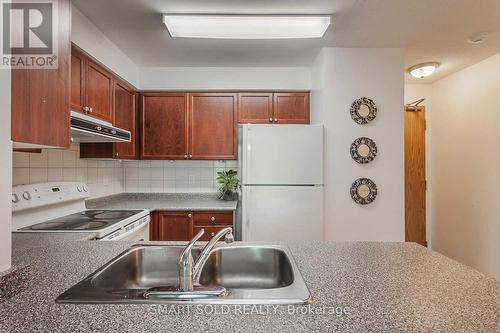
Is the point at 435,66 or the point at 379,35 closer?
the point at 379,35

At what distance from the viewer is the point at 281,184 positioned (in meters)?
2.34

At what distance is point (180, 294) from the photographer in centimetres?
77

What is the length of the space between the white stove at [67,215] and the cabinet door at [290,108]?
1.73 meters

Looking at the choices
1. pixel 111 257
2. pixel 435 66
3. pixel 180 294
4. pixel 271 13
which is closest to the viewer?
pixel 180 294

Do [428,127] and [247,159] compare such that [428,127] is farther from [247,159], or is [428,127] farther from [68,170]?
[68,170]

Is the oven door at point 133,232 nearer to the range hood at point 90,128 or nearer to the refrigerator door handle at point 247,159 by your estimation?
the range hood at point 90,128

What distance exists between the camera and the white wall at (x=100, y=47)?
1.85 meters

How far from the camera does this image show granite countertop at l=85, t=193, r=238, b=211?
2594mm

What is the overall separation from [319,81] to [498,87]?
1.75m

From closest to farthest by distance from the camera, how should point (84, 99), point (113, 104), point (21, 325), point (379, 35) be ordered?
point (21, 325) < point (84, 99) < point (379, 35) < point (113, 104)

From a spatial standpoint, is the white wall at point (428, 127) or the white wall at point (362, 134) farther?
the white wall at point (428, 127)

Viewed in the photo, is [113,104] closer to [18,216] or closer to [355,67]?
[18,216]

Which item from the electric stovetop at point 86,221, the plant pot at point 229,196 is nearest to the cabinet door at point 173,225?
the electric stovetop at point 86,221

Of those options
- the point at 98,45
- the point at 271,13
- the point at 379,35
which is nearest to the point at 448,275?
the point at 271,13
